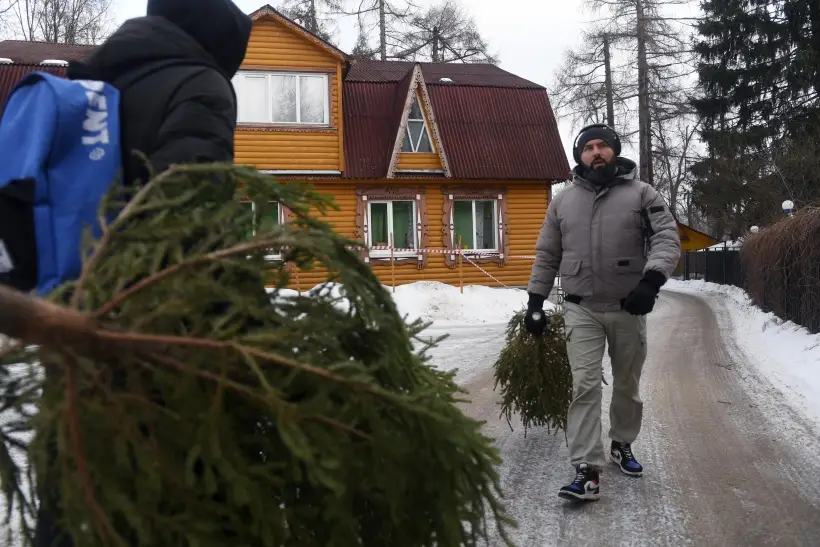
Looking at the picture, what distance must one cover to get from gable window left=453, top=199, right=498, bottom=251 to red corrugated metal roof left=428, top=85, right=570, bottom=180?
4.01 ft

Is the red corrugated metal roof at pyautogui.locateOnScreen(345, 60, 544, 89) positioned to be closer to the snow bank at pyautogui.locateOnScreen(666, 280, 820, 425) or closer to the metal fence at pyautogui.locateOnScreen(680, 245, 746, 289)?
the metal fence at pyautogui.locateOnScreen(680, 245, 746, 289)

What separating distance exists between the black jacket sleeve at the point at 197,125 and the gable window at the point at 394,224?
16.9 meters

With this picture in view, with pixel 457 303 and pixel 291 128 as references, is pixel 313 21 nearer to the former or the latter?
pixel 291 128

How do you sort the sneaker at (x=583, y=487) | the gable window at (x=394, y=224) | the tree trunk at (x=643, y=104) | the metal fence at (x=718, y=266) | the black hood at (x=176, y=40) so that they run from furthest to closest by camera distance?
1. the tree trunk at (x=643, y=104)
2. the metal fence at (x=718, y=266)
3. the gable window at (x=394, y=224)
4. the sneaker at (x=583, y=487)
5. the black hood at (x=176, y=40)

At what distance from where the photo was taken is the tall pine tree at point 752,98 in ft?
80.8

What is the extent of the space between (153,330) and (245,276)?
23 cm

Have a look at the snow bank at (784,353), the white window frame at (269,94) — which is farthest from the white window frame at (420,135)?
the snow bank at (784,353)

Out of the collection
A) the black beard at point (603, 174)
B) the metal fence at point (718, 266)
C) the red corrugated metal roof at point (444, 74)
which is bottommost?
the metal fence at point (718, 266)

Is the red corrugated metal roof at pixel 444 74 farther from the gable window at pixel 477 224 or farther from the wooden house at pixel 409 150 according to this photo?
the gable window at pixel 477 224

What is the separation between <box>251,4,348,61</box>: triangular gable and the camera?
17.6 m

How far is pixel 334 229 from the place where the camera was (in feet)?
4.91

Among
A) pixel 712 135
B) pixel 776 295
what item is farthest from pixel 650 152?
pixel 776 295

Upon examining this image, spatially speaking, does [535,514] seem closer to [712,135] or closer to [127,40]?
[127,40]

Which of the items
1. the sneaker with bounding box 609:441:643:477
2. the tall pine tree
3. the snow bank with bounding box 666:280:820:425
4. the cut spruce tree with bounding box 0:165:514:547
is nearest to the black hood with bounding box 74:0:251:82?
the cut spruce tree with bounding box 0:165:514:547
